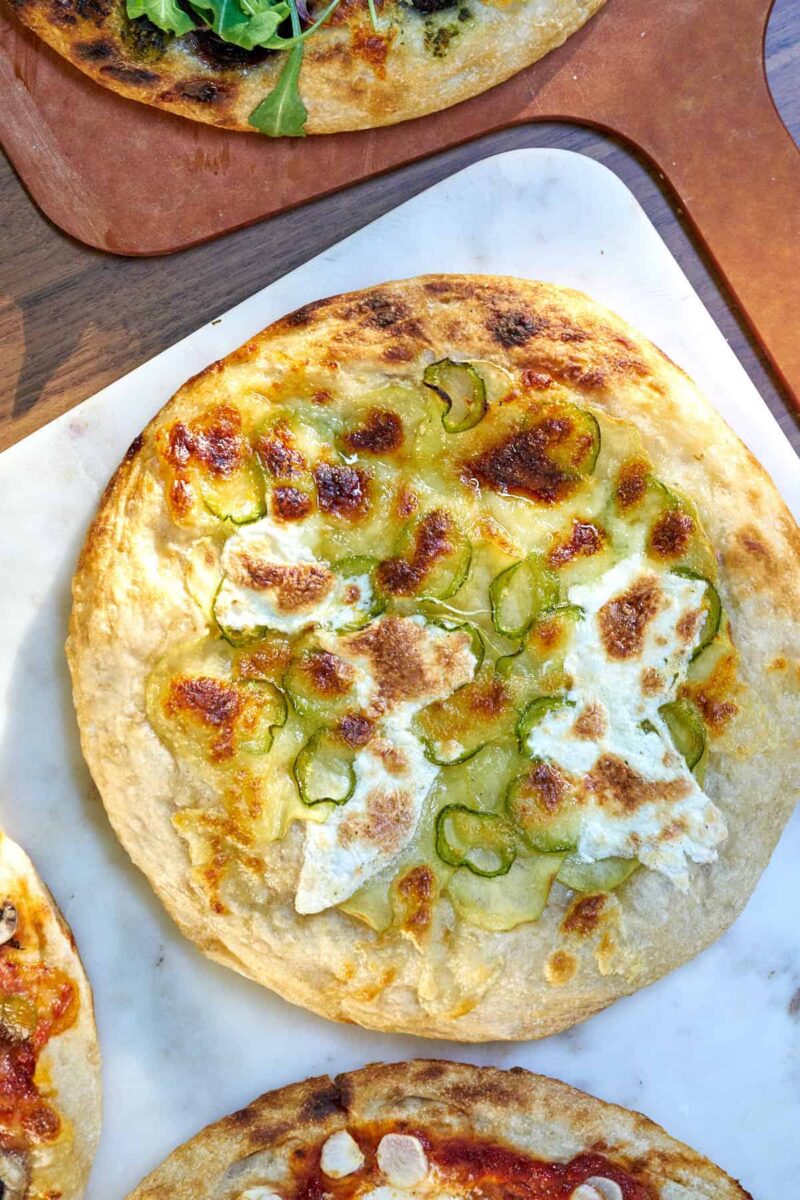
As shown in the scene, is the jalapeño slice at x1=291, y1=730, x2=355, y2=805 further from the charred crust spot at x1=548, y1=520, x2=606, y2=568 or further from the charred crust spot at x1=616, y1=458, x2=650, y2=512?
the charred crust spot at x1=616, y1=458, x2=650, y2=512

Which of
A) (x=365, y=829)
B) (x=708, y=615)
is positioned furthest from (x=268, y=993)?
(x=708, y=615)

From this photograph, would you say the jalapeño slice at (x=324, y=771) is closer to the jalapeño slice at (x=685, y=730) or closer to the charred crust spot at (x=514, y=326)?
the jalapeño slice at (x=685, y=730)

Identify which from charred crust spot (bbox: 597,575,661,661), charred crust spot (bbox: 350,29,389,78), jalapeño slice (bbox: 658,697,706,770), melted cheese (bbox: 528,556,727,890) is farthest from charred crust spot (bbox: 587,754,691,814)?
charred crust spot (bbox: 350,29,389,78)

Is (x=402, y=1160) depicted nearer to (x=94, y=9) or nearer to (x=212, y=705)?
(x=212, y=705)

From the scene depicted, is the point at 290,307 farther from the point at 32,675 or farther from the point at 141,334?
the point at 32,675

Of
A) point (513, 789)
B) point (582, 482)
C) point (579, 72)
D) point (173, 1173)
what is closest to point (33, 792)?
point (173, 1173)

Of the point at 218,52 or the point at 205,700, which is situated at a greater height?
the point at 218,52
